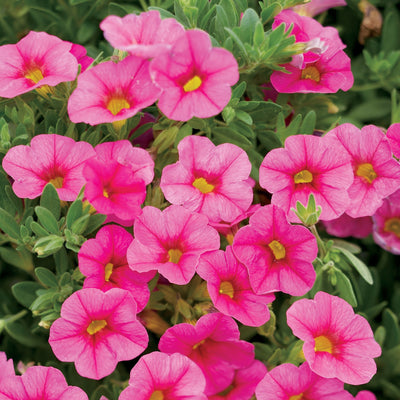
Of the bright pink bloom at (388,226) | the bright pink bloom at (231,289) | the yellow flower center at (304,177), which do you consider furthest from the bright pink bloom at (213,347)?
the bright pink bloom at (388,226)

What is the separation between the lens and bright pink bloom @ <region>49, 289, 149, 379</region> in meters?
0.94

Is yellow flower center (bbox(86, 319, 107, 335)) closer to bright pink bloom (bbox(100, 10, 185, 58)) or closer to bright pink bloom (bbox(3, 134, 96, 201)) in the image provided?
bright pink bloom (bbox(3, 134, 96, 201))

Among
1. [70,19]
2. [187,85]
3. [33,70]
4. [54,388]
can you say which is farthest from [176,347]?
[70,19]

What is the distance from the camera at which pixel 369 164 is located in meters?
1.11

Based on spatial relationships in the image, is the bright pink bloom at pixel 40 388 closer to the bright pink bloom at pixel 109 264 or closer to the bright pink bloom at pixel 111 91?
the bright pink bloom at pixel 109 264

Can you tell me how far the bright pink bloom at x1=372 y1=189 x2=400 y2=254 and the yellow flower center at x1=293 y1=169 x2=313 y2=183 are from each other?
28cm

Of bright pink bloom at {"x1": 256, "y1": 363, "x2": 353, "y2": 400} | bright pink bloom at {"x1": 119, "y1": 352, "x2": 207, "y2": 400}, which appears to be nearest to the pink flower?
bright pink bloom at {"x1": 119, "y1": 352, "x2": 207, "y2": 400}

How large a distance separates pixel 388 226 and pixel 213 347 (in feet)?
1.70

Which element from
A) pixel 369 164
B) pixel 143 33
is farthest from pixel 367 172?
pixel 143 33

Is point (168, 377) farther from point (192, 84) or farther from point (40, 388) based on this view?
point (192, 84)

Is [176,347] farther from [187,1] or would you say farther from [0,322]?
[187,1]

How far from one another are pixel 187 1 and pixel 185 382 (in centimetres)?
65

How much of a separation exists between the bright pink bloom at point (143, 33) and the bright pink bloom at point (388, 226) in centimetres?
62

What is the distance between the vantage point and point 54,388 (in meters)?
0.94
